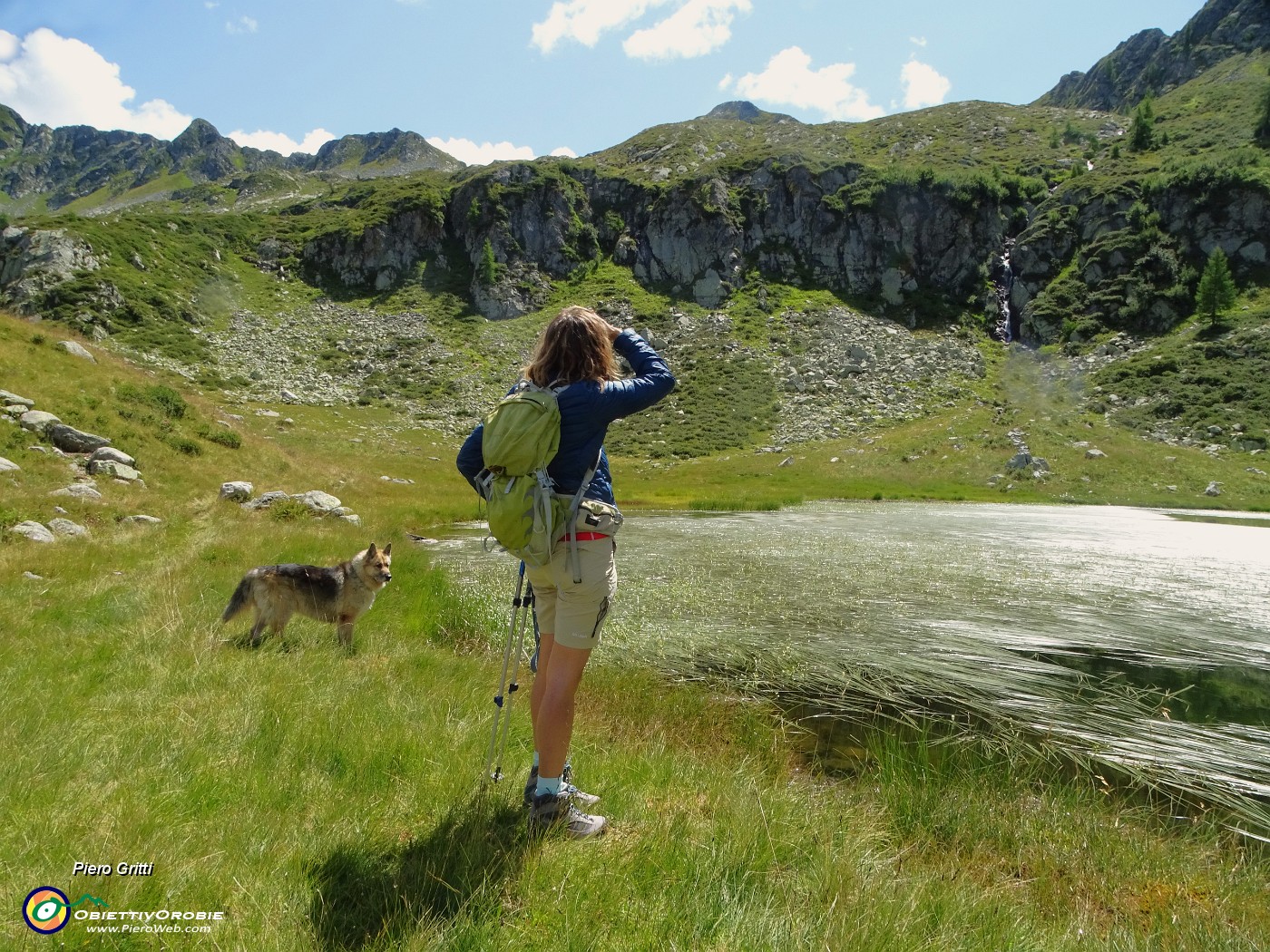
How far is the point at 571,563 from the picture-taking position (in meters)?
3.63

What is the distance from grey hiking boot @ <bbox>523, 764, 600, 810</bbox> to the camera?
12.5 ft

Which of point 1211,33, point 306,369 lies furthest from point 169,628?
point 1211,33

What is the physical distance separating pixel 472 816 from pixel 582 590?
1445mm

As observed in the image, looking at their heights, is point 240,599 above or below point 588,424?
below

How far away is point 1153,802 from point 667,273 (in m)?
104

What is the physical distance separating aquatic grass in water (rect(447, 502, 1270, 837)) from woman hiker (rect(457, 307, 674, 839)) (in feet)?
15.0

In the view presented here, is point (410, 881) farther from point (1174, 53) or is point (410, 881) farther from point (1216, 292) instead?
point (1174, 53)

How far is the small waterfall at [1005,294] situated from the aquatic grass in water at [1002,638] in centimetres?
7643

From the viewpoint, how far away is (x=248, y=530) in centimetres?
1527

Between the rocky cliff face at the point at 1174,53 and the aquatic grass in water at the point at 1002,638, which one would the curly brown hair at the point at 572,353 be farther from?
the rocky cliff face at the point at 1174,53

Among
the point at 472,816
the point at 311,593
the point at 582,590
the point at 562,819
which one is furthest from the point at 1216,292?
the point at 472,816

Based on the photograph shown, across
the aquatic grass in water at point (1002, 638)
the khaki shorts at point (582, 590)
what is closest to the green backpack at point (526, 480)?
the khaki shorts at point (582, 590)

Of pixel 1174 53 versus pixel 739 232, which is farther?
pixel 1174 53

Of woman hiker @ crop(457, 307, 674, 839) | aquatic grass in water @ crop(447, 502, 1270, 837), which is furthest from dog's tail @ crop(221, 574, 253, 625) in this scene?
woman hiker @ crop(457, 307, 674, 839)
